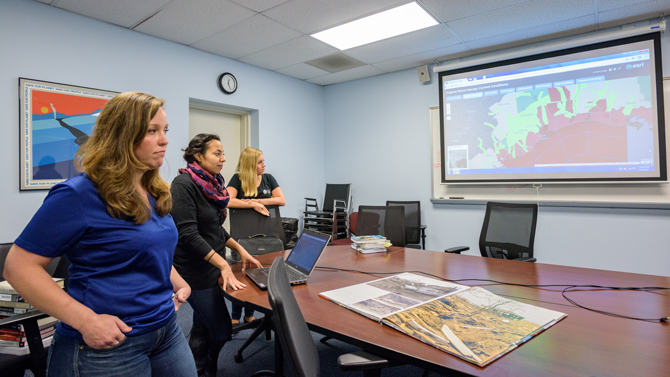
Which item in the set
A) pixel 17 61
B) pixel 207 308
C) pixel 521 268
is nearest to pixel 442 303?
pixel 521 268

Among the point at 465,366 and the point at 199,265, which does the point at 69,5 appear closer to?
the point at 199,265

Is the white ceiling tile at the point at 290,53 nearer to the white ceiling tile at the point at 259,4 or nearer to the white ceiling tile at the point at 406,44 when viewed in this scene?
the white ceiling tile at the point at 406,44

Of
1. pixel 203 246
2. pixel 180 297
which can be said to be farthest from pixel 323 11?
pixel 180 297

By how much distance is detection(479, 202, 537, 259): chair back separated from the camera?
2.60 metres

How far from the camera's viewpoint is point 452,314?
1.19 meters

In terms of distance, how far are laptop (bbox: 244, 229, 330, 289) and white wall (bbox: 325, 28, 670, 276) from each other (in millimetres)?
2860

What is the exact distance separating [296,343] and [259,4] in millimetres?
2827

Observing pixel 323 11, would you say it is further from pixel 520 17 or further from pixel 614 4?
pixel 614 4

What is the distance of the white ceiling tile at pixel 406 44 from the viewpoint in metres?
3.47

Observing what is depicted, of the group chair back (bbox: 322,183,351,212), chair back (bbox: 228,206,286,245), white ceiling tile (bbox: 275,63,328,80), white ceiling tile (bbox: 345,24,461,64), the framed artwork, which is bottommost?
chair back (bbox: 228,206,286,245)

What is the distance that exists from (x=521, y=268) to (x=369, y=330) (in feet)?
3.91

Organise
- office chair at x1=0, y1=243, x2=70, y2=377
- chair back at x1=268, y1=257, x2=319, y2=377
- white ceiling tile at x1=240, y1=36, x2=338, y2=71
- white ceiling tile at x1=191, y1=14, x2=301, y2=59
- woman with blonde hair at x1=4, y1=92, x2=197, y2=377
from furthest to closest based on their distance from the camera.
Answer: white ceiling tile at x1=240, y1=36, x2=338, y2=71, white ceiling tile at x1=191, y1=14, x2=301, y2=59, office chair at x1=0, y1=243, x2=70, y2=377, woman with blonde hair at x1=4, y1=92, x2=197, y2=377, chair back at x1=268, y1=257, x2=319, y2=377

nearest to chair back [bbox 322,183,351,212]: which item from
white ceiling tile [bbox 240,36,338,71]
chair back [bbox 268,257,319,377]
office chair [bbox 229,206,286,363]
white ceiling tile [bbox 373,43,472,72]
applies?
white ceiling tile [bbox 373,43,472,72]

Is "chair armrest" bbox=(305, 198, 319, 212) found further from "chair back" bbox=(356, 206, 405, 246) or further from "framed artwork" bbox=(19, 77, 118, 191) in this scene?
"framed artwork" bbox=(19, 77, 118, 191)
